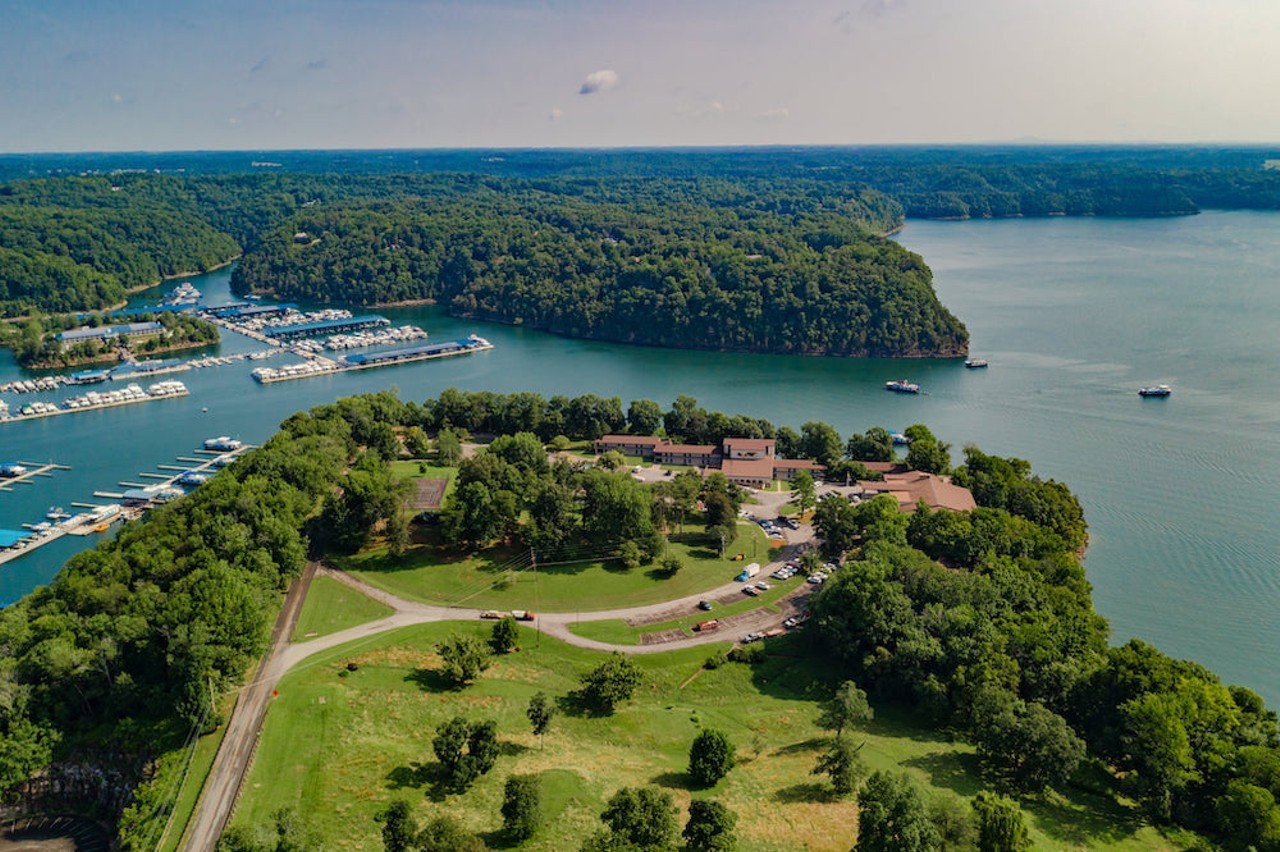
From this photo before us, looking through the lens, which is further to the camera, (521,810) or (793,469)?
(793,469)

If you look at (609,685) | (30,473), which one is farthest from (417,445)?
(609,685)

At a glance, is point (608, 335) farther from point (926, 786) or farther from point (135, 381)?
point (926, 786)

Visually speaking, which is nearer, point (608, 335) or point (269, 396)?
point (269, 396)

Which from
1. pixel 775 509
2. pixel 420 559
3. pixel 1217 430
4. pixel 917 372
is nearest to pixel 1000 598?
pixel 775 509

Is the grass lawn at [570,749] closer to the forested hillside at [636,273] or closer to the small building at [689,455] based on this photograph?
the small building at [689,455]

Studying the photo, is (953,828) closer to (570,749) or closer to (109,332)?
(570,749)

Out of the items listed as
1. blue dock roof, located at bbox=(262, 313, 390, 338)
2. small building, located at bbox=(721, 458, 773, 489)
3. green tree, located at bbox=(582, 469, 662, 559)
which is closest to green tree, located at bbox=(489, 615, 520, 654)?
green tree, located at bbox=(582, 469, 662, 559)
